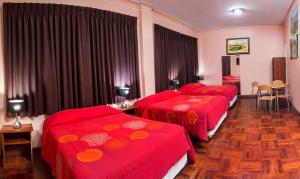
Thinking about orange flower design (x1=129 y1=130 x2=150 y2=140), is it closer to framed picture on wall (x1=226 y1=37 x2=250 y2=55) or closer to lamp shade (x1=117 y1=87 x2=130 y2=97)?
lamp shade (x1=117 y1=87 x2=130 y2=97)

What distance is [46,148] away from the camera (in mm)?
2654

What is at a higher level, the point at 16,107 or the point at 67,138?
the point at 16,107

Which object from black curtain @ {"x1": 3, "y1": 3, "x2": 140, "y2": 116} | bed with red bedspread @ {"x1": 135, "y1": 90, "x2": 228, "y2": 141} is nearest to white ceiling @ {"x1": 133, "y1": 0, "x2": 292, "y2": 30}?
black curtain @ {"x1": 3, "y1": 3, "x2": 140, "y2": 116}

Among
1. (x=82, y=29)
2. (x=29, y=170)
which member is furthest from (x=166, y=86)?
(x=29, y=170)

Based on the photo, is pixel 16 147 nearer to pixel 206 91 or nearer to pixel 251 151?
pixel 251 151

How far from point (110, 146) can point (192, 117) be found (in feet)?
5.35

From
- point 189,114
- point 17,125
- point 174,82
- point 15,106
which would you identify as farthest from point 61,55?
point 174,82

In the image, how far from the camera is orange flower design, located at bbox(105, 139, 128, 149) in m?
2.05

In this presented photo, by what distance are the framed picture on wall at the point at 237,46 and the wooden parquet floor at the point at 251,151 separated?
3459 millimetres

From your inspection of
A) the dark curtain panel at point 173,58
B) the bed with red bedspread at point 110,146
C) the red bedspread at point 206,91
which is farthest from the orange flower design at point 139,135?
the red bedspread at point 206,91

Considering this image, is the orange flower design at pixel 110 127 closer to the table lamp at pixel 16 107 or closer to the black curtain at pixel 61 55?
the black curtain at pixel 61 55

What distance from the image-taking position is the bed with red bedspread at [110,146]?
1733 mm

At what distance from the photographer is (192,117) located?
3338 mm

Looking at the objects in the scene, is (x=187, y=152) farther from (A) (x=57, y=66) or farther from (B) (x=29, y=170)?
(A) (x=57, y=66)
